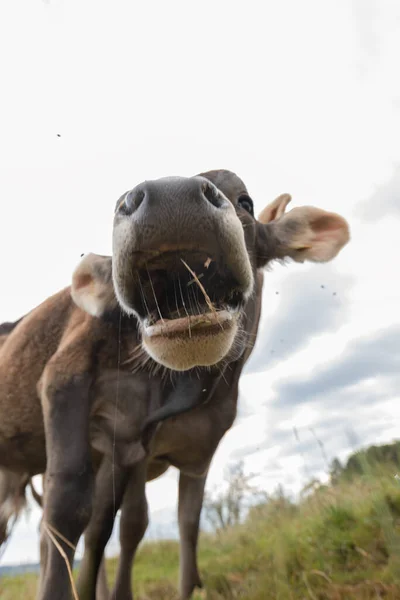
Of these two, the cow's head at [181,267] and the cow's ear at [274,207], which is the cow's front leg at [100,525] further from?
the cow's ear at [274,207]

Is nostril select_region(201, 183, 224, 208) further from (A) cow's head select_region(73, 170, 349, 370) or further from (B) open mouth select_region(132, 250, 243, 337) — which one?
(B) open mouth select_region(132, 250, 243, 337)

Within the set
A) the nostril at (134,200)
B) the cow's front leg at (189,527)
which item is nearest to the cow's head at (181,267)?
the nostril at (134,200)

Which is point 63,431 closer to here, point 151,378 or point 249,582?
point 151,378

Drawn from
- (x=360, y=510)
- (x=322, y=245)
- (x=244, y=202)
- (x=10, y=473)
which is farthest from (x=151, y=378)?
(x=10, y=473)

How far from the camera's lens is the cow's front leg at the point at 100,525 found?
3535mm

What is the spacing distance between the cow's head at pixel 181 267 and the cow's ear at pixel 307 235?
1094 millimetres

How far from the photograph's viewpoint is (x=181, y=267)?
261 centimetres

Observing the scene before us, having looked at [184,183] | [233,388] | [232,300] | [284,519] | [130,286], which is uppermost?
[184,183]

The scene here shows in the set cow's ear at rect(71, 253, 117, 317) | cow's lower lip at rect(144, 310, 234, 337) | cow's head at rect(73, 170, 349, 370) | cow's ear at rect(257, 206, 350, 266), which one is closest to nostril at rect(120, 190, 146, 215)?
cow's head at rect(73, 170, 349, 370)

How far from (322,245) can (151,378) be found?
57.3 inches

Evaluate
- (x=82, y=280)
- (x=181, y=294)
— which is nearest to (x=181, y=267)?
(x=181, y=294)

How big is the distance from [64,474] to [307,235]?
2143 mm

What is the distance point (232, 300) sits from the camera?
2914 mm

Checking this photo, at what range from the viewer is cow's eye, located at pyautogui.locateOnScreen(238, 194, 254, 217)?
355cm
